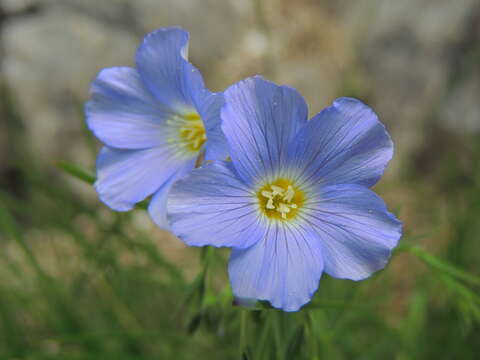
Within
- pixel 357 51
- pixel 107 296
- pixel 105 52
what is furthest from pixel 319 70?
pixel 107 296

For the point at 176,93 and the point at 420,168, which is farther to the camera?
the point at 420,168

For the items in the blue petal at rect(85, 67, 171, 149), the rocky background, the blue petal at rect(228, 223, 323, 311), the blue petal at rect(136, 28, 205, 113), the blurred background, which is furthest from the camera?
the rocky background

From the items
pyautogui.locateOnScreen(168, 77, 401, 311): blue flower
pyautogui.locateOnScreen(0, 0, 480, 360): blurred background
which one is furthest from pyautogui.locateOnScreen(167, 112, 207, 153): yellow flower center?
pyautogui.locateOnScreen(0, 0, 480, 360): blurred background

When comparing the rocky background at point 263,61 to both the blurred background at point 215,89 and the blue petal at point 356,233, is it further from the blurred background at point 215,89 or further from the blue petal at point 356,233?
the blue petal at point 356,233

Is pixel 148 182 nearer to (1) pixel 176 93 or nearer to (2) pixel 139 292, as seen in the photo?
(1) pixel 176 93

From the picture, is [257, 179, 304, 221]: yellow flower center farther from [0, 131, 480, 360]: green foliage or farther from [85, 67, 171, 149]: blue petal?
[85, 67, 171, 149]: blue petal
